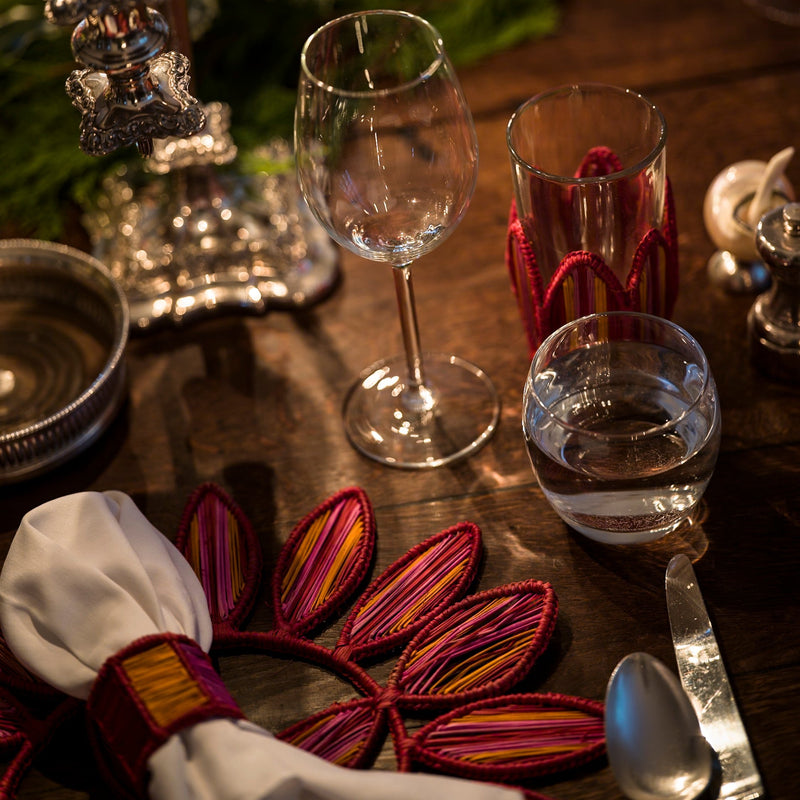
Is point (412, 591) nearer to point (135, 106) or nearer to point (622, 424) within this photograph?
point (622, 424)

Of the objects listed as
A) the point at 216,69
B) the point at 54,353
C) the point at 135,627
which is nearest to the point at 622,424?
the point at 135,627

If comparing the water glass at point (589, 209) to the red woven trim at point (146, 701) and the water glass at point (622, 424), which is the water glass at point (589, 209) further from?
the red woven trim at point (146, 701)

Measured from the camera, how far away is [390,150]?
552 mm

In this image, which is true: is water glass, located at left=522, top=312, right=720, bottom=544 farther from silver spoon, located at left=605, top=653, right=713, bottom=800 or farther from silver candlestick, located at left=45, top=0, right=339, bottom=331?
silver candlestick, located at left=45, top=0, right=339, bottom=331

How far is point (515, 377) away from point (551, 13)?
17.0 inches

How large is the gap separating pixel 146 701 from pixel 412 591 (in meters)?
0.15

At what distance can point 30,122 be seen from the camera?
892mm

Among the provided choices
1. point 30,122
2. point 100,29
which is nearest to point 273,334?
point 100,29

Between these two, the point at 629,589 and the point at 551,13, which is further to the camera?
the point at 551,13

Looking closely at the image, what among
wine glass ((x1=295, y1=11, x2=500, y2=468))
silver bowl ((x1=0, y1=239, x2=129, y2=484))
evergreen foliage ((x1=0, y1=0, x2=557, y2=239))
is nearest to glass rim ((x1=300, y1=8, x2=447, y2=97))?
wine glass ((x1=295, y1=11, x2=500, y2=468))

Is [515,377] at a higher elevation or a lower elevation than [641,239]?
lower

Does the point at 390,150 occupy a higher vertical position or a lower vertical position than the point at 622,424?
higher

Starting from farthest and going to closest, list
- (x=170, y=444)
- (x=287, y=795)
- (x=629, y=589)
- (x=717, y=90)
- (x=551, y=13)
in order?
(x=551, y=13) → (x=717, y=90) → (x=170, y=444) → (x=629, y=589) → (x=287, y=795)

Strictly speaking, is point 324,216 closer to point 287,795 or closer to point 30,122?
point 287,795
